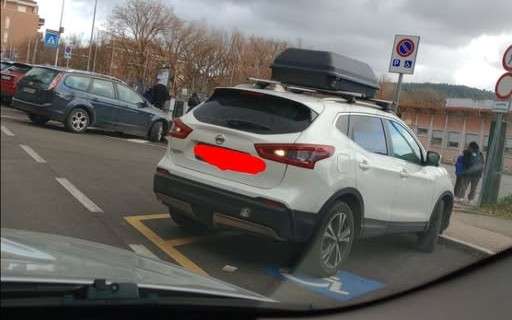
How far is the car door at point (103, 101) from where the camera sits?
2.71 metres

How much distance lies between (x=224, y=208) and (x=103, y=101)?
3.53 feet

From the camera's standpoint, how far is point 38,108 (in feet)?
8.30

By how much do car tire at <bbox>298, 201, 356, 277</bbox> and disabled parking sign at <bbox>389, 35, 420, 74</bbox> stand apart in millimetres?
909

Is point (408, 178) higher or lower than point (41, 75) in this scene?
lower

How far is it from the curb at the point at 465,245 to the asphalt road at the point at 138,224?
34mm

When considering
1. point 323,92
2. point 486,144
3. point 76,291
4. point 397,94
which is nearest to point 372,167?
point 397,94

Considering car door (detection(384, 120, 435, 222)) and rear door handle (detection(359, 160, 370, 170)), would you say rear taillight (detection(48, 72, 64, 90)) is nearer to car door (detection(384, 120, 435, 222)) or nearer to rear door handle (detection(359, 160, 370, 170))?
rear door handle (detection(359, 160, 370, 170))

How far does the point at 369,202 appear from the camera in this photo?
167 inches

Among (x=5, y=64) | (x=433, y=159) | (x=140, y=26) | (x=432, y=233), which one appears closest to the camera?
(x=5, y=64)

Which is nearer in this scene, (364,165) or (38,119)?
(38,119)

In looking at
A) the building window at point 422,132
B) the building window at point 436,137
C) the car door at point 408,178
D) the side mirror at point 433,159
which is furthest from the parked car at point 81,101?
the side mirror at point 433,159

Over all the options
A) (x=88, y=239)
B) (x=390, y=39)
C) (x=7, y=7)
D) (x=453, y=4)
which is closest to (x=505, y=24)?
(x=453, y=4)

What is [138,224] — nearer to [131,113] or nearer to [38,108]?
[131,113]

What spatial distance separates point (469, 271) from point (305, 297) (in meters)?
1.18
